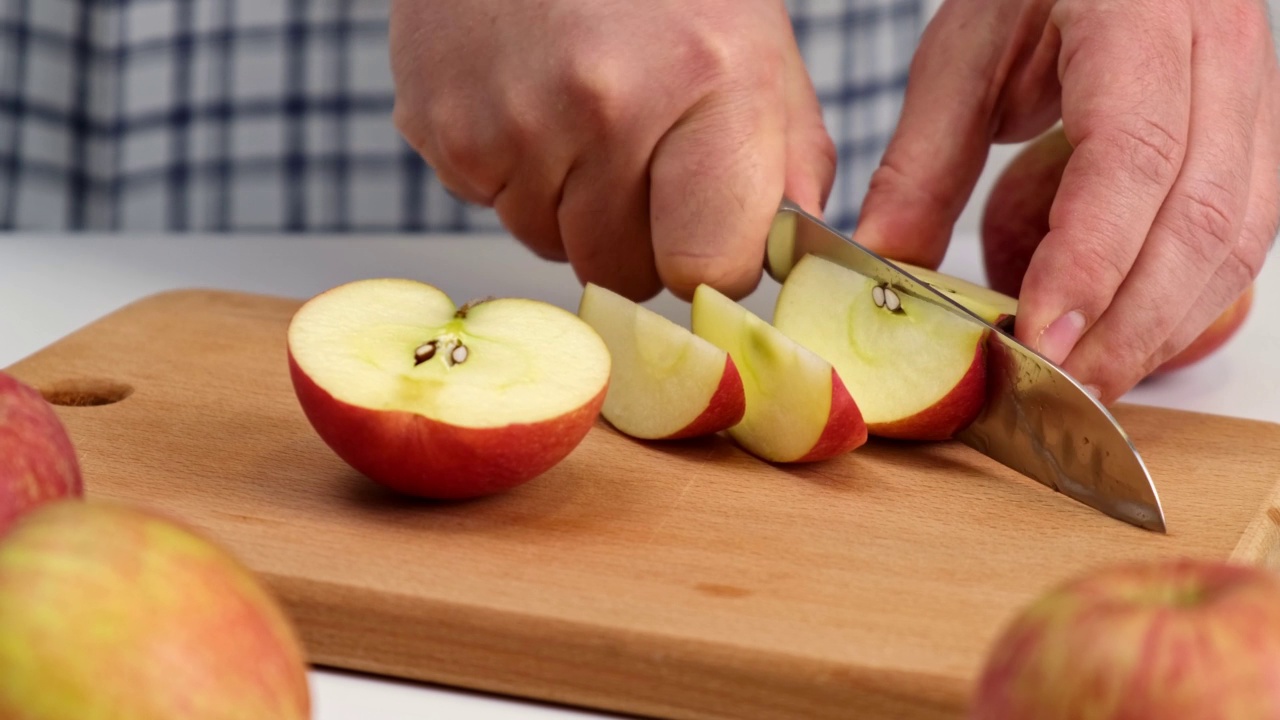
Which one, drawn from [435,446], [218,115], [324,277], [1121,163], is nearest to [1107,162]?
[1121,163]

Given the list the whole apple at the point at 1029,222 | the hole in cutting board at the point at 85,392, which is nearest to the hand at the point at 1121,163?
the whole apple at the point at 1029,222

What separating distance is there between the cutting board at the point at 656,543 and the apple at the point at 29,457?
0.15 metres

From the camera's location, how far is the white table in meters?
1.68

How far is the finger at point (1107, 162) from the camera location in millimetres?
1313

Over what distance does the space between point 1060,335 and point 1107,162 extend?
0.60 feet

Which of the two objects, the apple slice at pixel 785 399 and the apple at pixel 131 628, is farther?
the apple slice at pixel 785 399

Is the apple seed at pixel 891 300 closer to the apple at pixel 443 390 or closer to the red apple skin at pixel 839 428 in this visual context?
the red apple skin at pixel 839 428

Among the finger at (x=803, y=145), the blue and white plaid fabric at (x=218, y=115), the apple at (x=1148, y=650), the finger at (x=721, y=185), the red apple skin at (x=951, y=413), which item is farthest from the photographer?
the blue and white plaid fabric at (x=218, y=115)

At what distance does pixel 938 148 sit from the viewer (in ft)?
5.17

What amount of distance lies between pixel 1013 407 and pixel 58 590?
0.90 meters

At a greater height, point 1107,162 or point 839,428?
point 1107,162

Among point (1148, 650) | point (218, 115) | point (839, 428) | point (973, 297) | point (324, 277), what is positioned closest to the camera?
point (1148, 650)

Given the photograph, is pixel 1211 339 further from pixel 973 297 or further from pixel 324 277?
pixel 324 277

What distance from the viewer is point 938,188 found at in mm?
1581
